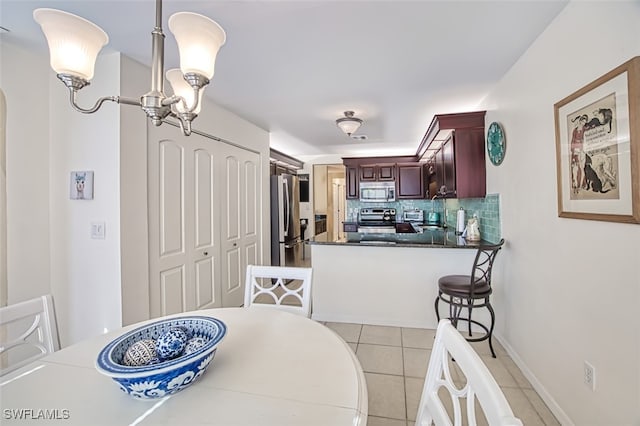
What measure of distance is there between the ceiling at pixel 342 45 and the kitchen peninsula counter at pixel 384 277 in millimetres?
1462

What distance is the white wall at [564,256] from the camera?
4.02 ft

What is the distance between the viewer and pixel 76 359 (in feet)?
3.31

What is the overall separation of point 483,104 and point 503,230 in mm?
1346

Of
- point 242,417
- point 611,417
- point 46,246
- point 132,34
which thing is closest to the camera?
point 242,417

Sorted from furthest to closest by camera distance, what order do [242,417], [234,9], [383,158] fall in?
1. [383,158]
2. [234,9]
3. [242,417]

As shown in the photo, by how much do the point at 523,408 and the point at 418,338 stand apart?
99 centimetres

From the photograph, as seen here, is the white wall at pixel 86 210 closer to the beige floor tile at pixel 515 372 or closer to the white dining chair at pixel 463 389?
the white dining chair at pixel 463 389

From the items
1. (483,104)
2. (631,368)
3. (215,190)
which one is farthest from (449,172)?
(215,190)

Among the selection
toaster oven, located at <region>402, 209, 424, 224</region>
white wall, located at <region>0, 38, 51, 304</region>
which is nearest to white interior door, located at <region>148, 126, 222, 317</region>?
white wall, located at <region>0, 38, 51, 304</region>

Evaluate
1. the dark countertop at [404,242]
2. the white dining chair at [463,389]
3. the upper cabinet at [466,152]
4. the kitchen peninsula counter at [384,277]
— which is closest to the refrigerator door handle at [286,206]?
the dark countertop at [404,242]

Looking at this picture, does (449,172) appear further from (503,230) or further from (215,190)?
(215,190)

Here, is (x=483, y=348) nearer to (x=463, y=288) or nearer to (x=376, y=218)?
(x=463, y=288)

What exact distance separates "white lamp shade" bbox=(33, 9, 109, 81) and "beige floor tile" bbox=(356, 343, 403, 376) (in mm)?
2365

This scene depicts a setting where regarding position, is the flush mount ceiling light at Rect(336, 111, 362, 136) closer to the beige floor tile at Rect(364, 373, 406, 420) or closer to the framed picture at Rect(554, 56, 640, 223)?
the framed picture at Rect(554, 56, 640, 223)
